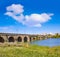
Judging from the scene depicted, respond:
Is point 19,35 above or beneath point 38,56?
above

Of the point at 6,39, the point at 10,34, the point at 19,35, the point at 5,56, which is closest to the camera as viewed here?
the point at 5,56

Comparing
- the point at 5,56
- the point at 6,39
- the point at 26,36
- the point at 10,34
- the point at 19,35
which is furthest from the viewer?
the point at 26,36

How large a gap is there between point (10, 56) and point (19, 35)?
4083 inches

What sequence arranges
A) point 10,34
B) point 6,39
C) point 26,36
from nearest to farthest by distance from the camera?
point 6,39 → point 10,34 → point 26,36

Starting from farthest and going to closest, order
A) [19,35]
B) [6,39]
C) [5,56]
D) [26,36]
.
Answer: [26,36]
[19,35]
[6,39]
[5,56]

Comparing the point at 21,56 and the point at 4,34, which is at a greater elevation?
the point at 4,34

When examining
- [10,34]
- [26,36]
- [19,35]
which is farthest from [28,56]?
[26,36]

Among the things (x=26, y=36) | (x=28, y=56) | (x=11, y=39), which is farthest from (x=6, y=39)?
(x=28, y=56)

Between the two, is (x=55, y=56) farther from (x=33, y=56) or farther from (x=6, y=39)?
(x=6, y=39)

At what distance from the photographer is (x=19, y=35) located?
135m

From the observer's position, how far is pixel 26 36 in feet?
495

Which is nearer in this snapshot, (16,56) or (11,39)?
(16,56)

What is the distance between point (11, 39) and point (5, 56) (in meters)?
100

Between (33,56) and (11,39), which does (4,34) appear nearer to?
(11,39)
